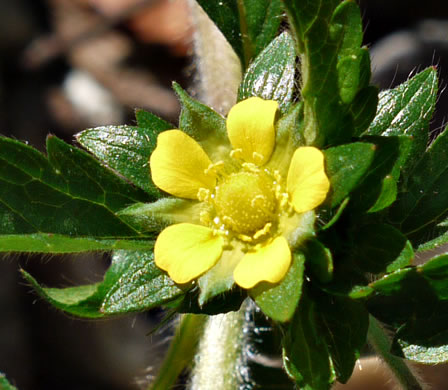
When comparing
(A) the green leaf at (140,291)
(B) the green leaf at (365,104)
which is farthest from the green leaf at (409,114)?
(A) the green leaf at (140,291)

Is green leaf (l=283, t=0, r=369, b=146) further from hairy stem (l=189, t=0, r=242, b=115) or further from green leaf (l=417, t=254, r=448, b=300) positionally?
hairy stem (l=189, t=0, r=242, b=115)

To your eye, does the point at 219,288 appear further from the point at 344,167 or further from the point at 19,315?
the point at 19,315

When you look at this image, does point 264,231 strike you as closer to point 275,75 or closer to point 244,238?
point 244,238

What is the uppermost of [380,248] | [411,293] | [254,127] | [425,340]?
[254,127]

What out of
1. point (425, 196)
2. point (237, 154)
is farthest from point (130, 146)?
point (425, 196)

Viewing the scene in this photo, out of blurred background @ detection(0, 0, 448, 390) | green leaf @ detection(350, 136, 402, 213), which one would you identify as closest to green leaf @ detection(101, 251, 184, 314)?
green leaf @ detection(350, 136, 402, 213)

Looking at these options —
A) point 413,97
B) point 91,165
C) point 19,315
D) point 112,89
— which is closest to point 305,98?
point 413,97
